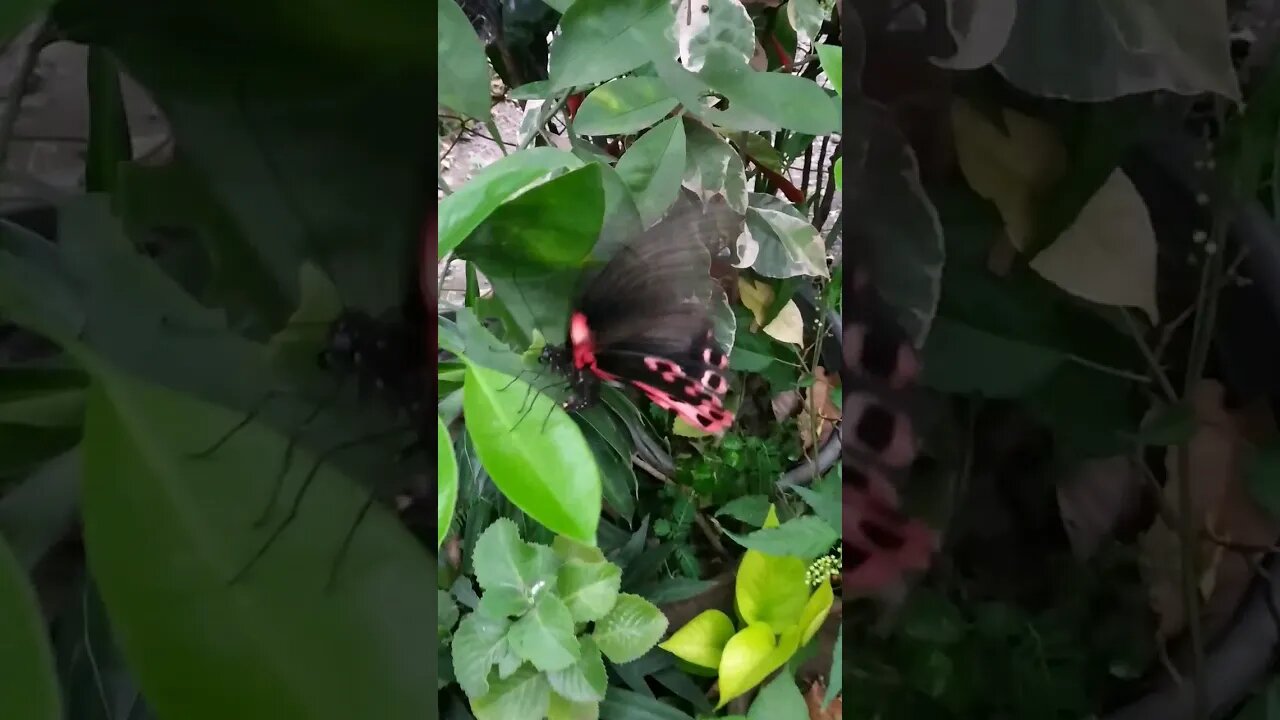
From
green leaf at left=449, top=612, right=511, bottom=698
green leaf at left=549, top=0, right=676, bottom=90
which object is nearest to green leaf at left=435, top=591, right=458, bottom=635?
green leaf at left=449, top=612, right=511, bottom=698

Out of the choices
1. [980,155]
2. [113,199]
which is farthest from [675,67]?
[113,199]

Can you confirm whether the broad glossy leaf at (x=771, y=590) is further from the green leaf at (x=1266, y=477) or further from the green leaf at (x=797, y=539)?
the green leaf at (x=1266, y=477)

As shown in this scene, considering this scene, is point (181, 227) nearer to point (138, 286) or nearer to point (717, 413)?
point (138, 286)

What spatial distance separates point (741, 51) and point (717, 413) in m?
0.23

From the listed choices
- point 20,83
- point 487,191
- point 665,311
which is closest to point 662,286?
point 665,311

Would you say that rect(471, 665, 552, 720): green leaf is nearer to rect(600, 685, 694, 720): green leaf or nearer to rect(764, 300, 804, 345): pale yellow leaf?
rect(600, 685, 694, 720): green leaf

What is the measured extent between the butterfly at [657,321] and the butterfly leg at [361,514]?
0.14m

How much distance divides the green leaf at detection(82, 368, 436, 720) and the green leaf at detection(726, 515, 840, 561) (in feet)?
0.86

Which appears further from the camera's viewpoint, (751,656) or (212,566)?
(751,656)

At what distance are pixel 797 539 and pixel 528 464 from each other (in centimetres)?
19

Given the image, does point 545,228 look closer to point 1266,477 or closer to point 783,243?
point 783,243

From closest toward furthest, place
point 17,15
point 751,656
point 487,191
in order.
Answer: point 17,15
point 487,191
point 751,656

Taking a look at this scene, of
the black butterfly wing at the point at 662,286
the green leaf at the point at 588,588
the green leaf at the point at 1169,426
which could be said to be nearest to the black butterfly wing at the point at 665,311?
the black butterfly wing at the point at 662,286

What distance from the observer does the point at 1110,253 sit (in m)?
0.37
